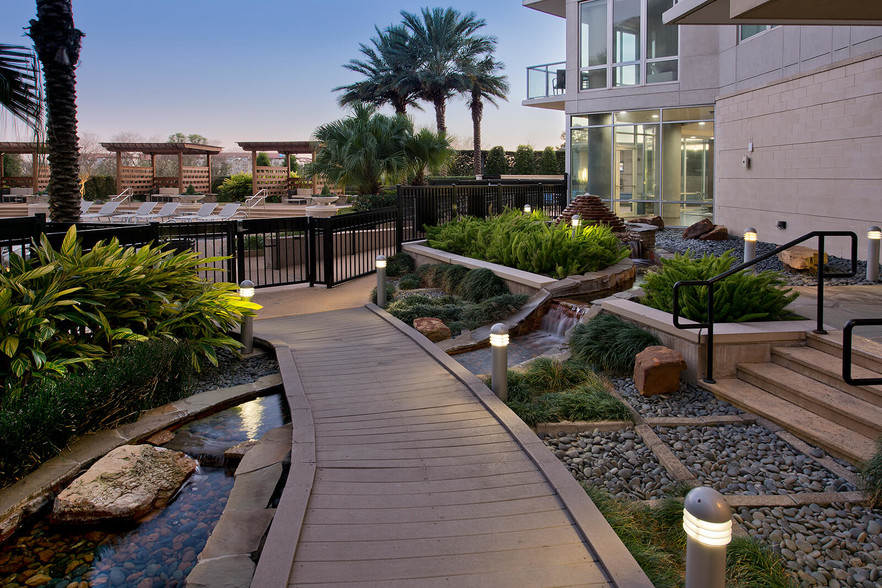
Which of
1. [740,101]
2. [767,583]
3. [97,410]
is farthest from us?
[740,101]

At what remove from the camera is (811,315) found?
7.36 meters

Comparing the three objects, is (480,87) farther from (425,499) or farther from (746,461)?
(425,499)

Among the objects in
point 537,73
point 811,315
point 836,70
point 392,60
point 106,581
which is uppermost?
point 392,60

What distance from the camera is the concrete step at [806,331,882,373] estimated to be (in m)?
5.54

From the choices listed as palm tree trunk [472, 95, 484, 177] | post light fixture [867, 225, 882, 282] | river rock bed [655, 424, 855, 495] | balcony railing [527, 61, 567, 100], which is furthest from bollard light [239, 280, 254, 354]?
palm tree trunk [472, 95, 484, 177]

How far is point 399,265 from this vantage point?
13.3 m

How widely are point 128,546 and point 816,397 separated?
501cm

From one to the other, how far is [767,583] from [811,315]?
4.78 metres

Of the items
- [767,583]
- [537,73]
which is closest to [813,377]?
[767,583]

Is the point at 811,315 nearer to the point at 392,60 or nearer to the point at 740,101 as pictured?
the point at 740,101

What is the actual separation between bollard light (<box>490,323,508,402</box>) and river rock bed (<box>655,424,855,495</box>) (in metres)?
1.28

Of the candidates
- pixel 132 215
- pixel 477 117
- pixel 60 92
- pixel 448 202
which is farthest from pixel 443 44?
pixel 60 92

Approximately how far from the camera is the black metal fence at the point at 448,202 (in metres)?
14.8

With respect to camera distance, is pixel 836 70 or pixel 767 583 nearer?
pixel 767 583
